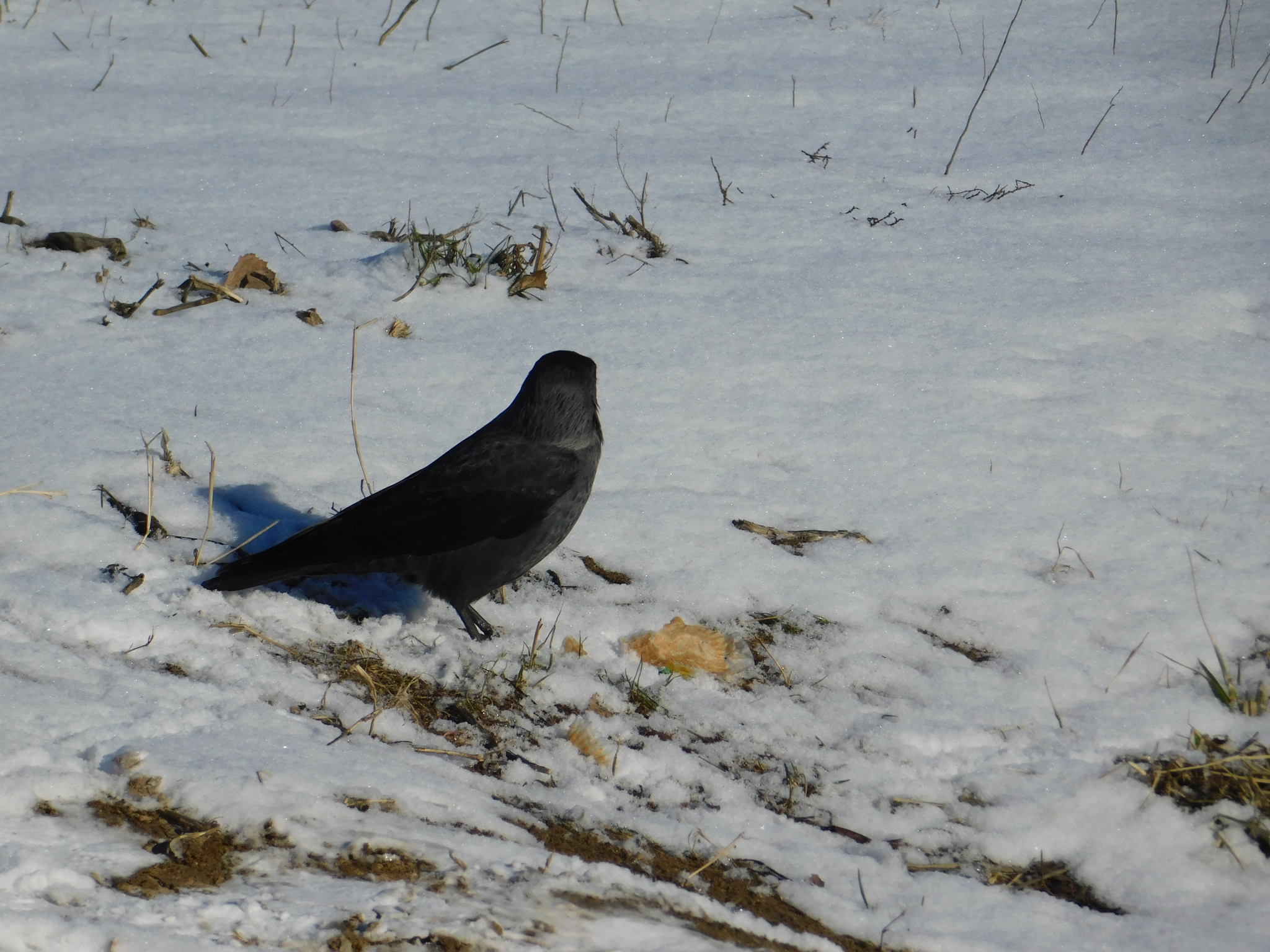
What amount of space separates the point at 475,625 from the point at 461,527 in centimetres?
30

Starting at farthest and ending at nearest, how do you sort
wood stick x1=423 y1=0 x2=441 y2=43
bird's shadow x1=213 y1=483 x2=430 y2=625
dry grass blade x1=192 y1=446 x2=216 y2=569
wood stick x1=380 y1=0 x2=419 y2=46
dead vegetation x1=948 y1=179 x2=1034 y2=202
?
wood stick x1=423 y1=0 x2=441 y2=43, wood stick x1=380 y1=0 x2=419 y2=46, dead vegetation x1=948 y1=179 x2=1034 y2=202, bird's shadow x1=213 y1=483 x2=430 y2=625, dry grass blade x1=192 y1=446 x2=216 y2=569

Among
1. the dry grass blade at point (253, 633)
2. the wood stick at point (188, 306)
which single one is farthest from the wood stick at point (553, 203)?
the dry grass blade at point (253, 633)

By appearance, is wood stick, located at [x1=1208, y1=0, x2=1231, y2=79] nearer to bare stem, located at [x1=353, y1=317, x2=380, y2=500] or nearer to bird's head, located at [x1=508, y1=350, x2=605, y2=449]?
bird's head, located at [x1=508, y1=350, x2=605, y2=449]

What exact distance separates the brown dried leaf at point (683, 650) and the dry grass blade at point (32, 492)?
1.76 metres

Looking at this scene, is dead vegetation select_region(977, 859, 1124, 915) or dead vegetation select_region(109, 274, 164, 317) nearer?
dead vegetation select_region(977, 859, 1124, 915)

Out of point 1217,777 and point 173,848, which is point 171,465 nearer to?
point 173,848

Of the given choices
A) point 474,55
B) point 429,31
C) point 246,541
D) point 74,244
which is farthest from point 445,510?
point 429,31

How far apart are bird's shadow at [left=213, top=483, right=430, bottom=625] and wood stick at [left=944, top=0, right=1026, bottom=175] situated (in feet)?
13.0

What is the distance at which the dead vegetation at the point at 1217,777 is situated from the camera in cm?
252

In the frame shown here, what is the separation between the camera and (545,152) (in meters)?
5.95

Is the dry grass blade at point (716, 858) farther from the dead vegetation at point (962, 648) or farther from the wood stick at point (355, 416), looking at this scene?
the wood stick at point (355, 416)

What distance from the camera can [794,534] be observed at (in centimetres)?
361

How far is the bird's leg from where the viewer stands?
319 centimetres

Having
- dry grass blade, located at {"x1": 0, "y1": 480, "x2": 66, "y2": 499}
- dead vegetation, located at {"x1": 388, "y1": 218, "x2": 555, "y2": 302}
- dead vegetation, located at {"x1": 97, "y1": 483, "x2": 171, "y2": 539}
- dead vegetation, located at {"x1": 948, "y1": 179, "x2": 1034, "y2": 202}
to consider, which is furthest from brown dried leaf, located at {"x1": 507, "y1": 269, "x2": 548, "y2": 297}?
dead vegetation, located at {"x1": 948, "y1": 179, "x2": 1034, "y2": 202}
